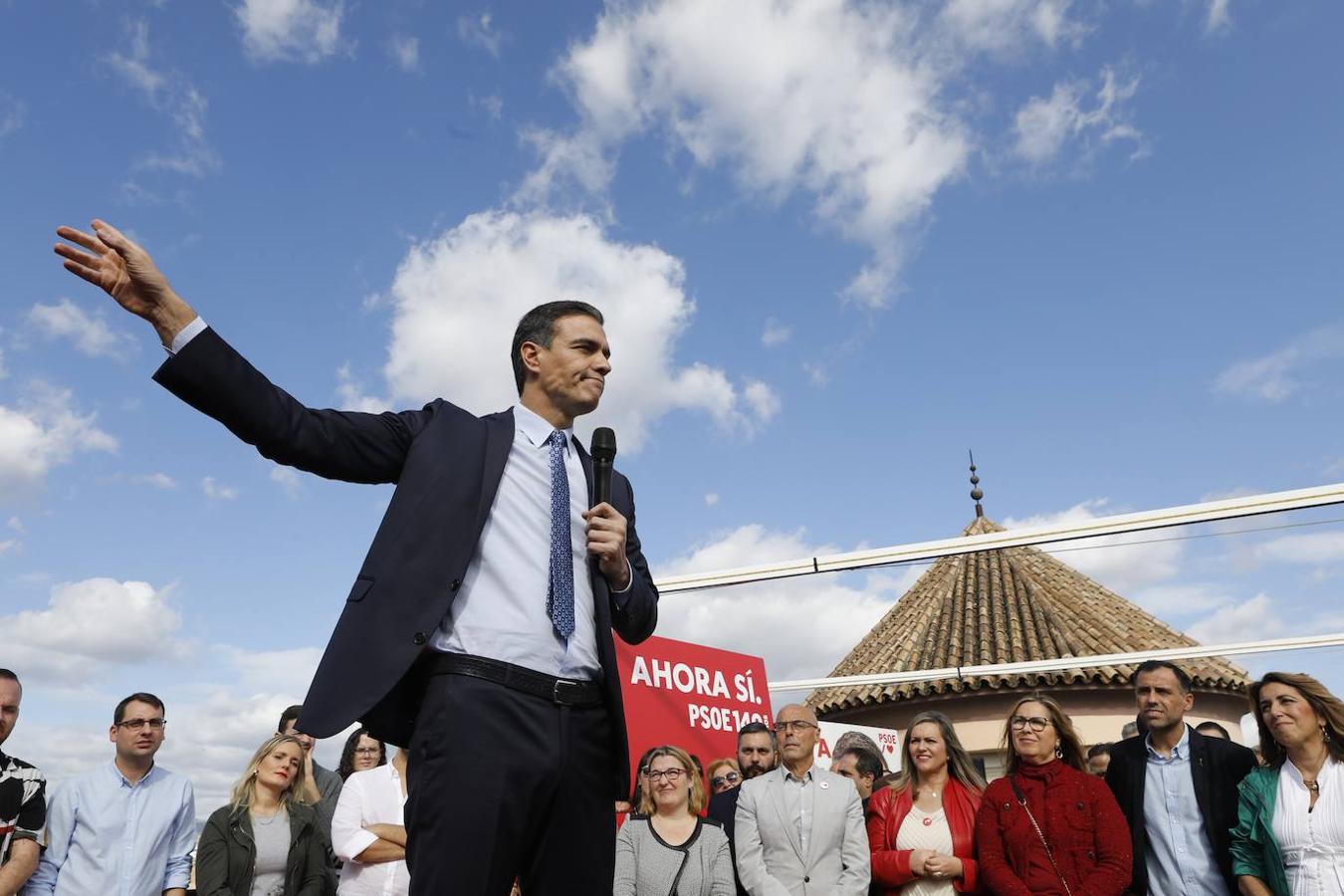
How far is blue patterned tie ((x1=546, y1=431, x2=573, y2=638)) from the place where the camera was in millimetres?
2223

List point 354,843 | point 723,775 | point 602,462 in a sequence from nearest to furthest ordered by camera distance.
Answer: point 602,462, point 354,843, point 723,775

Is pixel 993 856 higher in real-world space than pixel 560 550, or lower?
lower

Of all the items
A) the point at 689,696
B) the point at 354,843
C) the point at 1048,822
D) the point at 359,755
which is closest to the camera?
the point at 354,843

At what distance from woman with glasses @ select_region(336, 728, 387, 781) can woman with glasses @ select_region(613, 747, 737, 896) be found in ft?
5.80

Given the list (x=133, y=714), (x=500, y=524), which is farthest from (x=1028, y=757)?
(x=133, y=714)

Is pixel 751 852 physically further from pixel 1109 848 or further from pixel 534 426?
pixel 534 426

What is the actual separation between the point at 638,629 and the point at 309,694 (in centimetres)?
78

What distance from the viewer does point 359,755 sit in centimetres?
654

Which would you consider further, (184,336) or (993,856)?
(993,856)

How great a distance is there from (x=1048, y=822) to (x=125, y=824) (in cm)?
458

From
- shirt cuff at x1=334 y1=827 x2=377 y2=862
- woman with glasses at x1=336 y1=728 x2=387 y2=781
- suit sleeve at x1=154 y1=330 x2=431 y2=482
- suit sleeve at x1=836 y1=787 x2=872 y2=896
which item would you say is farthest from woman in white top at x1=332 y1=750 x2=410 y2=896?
suit sleeve at x1=154 y1=330 x2=431 y2=482

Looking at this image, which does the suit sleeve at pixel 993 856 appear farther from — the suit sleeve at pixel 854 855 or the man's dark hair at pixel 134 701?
the man's dark hair at pixel 134 701

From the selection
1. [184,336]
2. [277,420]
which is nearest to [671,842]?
[277,420]

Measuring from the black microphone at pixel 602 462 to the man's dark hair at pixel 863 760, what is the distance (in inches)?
211
